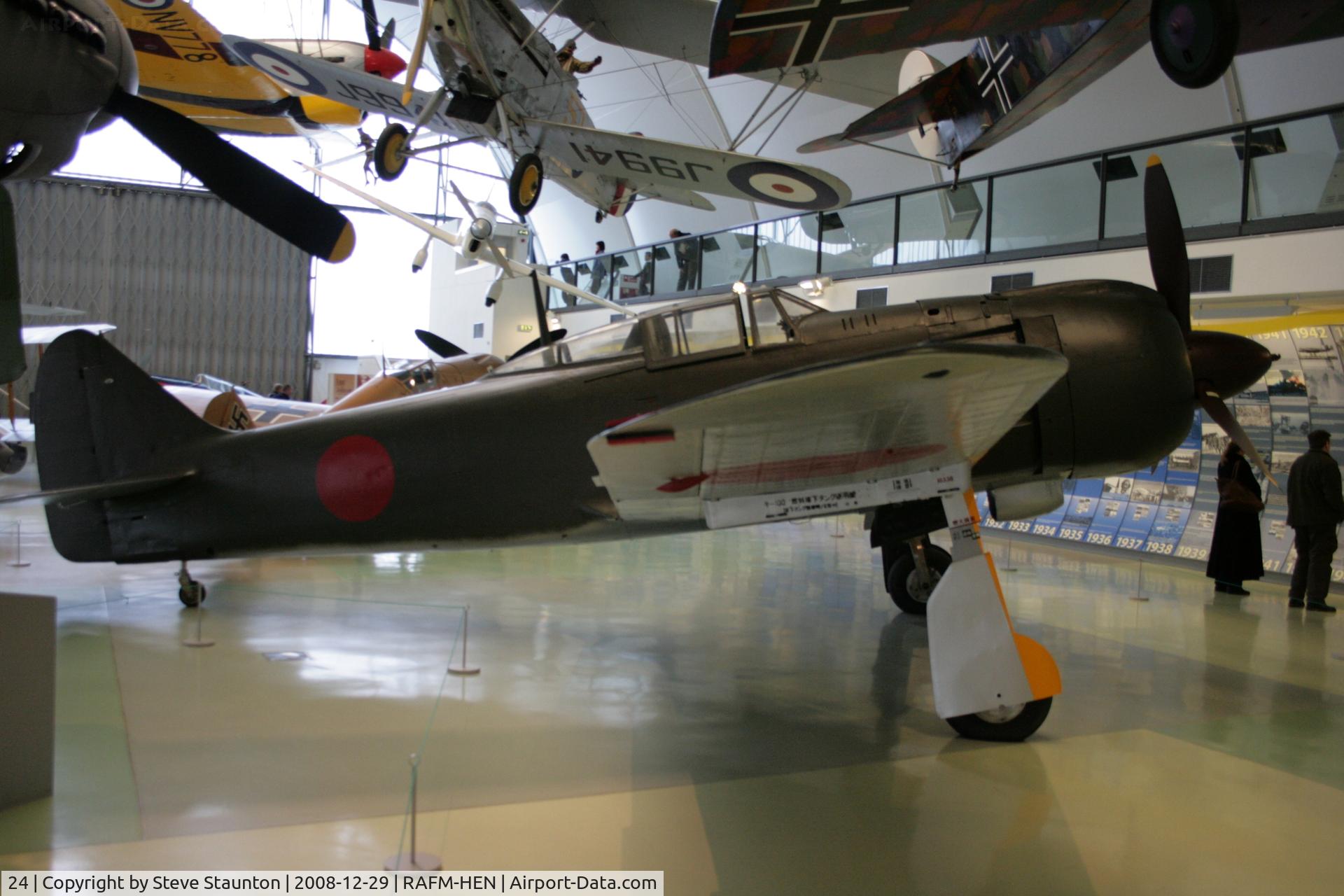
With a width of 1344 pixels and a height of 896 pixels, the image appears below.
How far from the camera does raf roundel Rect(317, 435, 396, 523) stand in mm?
4621

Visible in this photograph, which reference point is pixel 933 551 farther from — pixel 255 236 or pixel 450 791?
pixel 255 236

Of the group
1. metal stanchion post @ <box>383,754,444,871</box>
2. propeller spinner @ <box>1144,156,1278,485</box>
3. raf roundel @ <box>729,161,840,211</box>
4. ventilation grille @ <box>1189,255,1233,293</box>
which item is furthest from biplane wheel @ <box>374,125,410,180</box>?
metal stanchion post @ <box>383,754,444,871</box>

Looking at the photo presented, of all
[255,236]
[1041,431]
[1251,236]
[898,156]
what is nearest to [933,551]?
[1041,431]

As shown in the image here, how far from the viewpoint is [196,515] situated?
4.73 metres

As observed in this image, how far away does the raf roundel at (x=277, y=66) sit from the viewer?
12477 mm

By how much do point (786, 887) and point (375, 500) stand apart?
3.02 metres

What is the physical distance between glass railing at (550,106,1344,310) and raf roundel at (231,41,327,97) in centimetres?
759

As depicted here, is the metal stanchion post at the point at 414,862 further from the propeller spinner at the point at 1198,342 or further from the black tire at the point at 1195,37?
the black tire at the point at 1195,37

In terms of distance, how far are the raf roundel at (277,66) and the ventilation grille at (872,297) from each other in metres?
8.90

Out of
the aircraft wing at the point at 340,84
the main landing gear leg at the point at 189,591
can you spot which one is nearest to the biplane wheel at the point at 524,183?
the aircraft wing at the point at 340,84

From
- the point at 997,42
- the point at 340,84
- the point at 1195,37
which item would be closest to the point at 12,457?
the point at 340,84

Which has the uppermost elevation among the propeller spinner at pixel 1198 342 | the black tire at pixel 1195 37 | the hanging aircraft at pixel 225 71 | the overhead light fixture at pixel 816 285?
the hanging aircraft at pixel 225 71

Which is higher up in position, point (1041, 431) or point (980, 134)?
point (980, 134)

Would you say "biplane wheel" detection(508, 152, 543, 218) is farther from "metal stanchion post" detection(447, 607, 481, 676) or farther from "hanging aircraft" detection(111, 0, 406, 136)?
"metal stanchion post" detection(447, 607, 481, 676)
